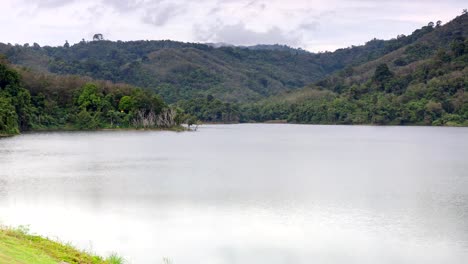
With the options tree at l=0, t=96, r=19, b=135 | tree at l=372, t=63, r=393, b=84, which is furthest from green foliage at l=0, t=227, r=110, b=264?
tree at l=372, t=63, r=393, b=84

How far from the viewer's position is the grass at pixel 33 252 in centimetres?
1135

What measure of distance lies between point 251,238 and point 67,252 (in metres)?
8.17

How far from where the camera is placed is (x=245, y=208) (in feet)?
86.2

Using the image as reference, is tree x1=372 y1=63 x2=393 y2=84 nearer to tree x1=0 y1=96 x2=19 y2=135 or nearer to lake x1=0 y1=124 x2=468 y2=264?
tree x1=0 y1=96 x2=19 y2=135

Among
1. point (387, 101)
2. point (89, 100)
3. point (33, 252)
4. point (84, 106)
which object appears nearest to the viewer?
point (33, 252)

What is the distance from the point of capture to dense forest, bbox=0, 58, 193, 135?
9925 cm

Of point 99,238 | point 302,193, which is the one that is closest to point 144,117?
point 302,193

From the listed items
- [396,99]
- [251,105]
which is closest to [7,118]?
[396,99]

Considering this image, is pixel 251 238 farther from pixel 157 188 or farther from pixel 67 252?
pixel 157 188

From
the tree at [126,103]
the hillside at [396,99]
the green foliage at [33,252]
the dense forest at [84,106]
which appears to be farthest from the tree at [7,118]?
the hillside at [396,99]

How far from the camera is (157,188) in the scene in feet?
107

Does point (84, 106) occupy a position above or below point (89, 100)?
below

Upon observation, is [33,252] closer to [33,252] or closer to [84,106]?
[33,252]

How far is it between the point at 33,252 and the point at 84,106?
94232 mm
